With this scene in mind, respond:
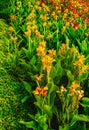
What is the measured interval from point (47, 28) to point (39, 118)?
2993 mm

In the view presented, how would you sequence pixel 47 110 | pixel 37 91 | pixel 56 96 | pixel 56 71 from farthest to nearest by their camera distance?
pixel 56 71, pixel 56 96, pixel 47 110, pixel 37 91

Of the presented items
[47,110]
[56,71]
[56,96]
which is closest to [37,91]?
[47,110]

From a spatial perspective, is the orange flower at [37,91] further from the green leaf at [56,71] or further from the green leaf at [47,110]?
the green leaf at [56,71]

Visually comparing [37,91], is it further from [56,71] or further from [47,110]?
[56,71]

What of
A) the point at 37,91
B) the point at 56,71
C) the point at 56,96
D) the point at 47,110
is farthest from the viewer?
the point at 56,71

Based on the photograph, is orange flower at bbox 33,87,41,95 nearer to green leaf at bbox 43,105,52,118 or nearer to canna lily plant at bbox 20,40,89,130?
canna lily plant at bbox 20,40,89,130

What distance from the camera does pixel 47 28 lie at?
640 cm

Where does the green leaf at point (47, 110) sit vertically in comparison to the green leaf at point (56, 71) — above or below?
below

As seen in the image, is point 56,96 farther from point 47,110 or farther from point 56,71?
point 47,110

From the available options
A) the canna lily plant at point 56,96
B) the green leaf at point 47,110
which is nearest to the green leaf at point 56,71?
the canna lily plant at point 56,96

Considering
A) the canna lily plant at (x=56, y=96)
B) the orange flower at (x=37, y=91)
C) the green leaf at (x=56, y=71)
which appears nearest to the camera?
the orange flower at (x=37, y=91)

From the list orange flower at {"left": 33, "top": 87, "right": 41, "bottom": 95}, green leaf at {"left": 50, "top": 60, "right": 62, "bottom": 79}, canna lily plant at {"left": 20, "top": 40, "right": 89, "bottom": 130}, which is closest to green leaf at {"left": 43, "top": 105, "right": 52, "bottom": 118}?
canna lily plant at {"left": 20, "top": 40, "right": 89, "bottom": 130}

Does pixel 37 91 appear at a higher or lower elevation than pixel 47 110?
higher

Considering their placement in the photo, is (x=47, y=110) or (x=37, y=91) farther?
(x=47, y=110)
